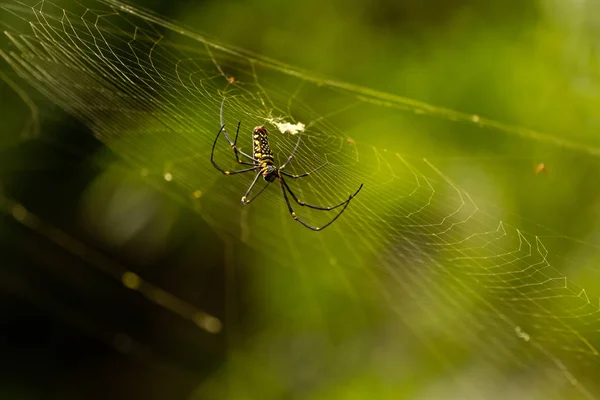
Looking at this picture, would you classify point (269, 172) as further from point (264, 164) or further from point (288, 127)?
point (288, 127)

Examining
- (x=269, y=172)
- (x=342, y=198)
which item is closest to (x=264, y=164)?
(x=269, y=172)

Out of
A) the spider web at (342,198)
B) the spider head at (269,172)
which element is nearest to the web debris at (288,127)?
the spider web at (342,198)

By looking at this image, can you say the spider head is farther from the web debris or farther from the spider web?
the web debris

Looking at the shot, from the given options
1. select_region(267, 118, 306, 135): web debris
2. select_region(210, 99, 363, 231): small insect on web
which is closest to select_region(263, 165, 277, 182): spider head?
select_region(210, 99, 363, 231): small insect on web

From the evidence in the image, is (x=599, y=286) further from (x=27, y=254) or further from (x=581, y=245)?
(x=27, y=254)

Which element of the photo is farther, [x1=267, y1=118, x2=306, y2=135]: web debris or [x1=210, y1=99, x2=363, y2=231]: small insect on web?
[x1=210, y1=99, x2=363, y2=231]: small insect on web

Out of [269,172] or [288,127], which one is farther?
[269,172]

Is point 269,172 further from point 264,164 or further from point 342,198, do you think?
point 342,198

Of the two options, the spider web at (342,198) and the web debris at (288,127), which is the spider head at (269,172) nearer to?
the spider web at (342,198)

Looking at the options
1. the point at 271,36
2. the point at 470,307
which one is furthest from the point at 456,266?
the point at 271,36
